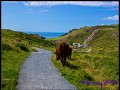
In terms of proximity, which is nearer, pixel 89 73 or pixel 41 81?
pixel 41 81

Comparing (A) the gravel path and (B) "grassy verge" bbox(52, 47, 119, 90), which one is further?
(B) "grassy verge" bbox(52, 47, 119, 90)

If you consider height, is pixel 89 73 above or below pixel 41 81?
below

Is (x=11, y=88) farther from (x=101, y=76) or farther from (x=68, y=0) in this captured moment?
(x=101, y=76)

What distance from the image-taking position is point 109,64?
108ft

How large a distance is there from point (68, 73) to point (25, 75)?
123 inches

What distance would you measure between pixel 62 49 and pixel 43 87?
13.0 metres

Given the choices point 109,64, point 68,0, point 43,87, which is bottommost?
point 109,64

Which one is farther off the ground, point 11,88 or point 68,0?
point 68,0

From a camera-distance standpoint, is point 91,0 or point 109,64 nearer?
point 91,0

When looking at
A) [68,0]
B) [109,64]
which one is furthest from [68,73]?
[68,0]

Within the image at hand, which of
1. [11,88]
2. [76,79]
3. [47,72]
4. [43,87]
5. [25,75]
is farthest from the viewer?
[47,72]

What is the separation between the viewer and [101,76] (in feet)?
86.2

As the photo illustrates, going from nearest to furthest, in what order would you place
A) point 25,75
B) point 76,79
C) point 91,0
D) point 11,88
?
point 91,0 < point 11,88 < point 76,79 < point 25,75

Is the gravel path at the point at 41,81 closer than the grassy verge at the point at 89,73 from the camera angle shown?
Yes
